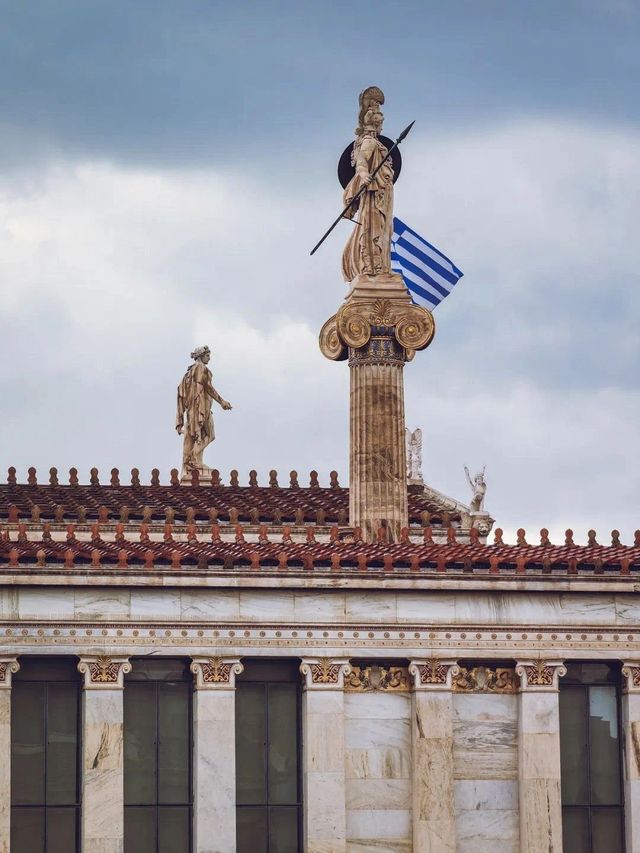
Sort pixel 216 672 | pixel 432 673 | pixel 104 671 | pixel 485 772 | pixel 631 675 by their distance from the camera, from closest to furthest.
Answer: pixel 104 671, pixel 216 672, pixel 432 673, pixel 485 772, pixel 631 675

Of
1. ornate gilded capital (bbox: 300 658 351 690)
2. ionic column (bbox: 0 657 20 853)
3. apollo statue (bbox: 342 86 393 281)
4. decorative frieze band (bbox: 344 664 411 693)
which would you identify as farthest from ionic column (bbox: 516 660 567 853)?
apollo statue (bbox: 342 86 393 281)

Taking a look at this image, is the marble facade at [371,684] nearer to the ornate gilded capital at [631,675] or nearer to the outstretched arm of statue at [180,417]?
the ornate gilded capital at [631,675]

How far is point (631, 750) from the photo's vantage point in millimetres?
48719

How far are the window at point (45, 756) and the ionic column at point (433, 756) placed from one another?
20.7 ft

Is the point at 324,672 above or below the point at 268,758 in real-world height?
above

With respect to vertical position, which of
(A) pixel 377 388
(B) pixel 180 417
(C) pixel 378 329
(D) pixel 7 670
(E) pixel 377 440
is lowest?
(D) pixel 7 670

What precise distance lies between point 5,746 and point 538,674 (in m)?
10.1

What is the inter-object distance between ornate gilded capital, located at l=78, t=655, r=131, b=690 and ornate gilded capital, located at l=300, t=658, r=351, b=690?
3.35 meters

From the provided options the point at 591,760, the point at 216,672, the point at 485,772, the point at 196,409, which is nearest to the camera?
the point at 216,672

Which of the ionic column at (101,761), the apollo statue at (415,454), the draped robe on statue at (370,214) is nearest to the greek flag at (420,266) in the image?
the draped robe on statue at (370,214)

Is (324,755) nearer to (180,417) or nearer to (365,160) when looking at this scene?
(365,160)

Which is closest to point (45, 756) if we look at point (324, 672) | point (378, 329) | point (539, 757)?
point (324, 672)

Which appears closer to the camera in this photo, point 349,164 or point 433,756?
point 433,756

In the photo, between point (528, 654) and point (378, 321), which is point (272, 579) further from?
point (378, 321)
